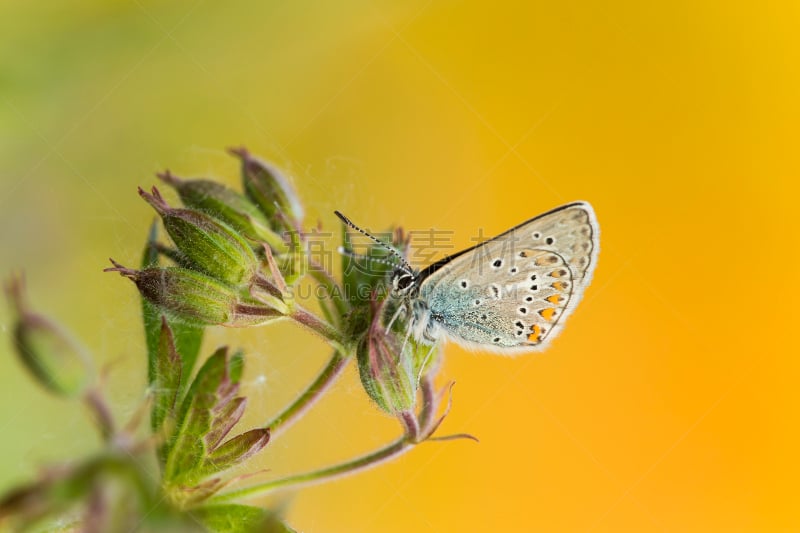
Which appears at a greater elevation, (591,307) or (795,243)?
(795,243)

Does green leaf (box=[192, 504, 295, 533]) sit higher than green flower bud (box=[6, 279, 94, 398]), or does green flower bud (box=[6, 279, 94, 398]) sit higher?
green flower bud (box=[6, 279, 94, 398])

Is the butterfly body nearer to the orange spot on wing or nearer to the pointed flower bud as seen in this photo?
the orange spot on wing

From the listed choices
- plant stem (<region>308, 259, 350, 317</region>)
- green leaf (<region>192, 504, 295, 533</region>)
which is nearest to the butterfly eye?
plant stem (<region>308, 259, 350, 317</region>)

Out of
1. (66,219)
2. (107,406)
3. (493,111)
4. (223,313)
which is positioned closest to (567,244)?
(223,313)

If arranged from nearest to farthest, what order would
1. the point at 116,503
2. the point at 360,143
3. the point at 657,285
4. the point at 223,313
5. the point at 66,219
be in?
the point at 116,503
the point at 223,313
the point at 66,219
the point at 657,285
the point at 360,143

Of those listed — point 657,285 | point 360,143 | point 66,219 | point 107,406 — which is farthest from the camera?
point 360,143

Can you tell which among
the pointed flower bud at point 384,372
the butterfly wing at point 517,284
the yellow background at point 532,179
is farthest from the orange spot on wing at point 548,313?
the yellow background at point 532,179

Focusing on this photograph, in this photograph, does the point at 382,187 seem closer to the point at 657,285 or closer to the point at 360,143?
the point at 360,143
